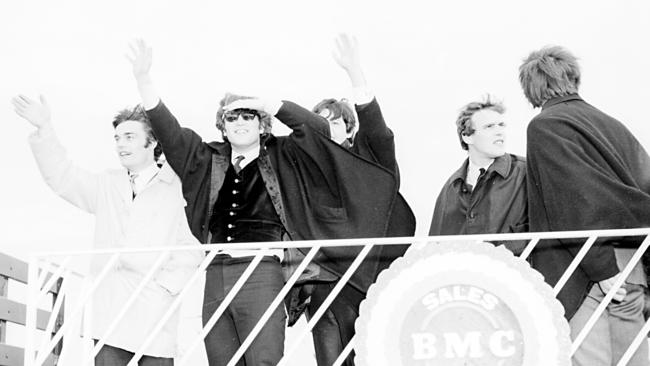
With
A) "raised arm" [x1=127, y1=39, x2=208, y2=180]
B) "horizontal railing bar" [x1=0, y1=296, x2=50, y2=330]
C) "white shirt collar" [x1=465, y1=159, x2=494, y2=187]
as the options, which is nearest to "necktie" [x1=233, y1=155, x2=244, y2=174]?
"raised arm" [x1=127, y1=39, x2=208, y2=180]

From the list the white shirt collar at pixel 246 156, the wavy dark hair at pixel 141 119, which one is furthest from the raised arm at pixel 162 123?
the wavy dark hair at pixel 141 119

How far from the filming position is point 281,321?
3.21 meters

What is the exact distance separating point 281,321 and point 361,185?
1.84 feet

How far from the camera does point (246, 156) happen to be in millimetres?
3461

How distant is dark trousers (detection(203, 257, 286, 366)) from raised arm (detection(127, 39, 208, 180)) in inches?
16.2

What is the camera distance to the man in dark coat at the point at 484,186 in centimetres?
330

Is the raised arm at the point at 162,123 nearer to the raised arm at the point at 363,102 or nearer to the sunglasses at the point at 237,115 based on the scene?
the sunglasses at the point at 237,115

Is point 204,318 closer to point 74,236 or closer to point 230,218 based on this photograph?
point 230,218

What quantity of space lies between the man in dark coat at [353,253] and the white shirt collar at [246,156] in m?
0.35

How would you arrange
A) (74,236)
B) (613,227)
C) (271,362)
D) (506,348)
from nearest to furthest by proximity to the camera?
(506,348)
(613,227)
(271,362)
(74,236)

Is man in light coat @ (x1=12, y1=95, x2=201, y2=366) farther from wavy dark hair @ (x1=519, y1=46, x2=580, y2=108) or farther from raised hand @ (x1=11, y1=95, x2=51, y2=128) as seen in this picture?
wavy dark hair @ (x1=519, y1=46, x2=580, y2=108)

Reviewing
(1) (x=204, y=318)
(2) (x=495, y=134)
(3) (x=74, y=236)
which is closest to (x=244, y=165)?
(1) (x=204, y=318)

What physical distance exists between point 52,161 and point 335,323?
3.99ft

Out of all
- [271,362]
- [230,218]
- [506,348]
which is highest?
[230,218]
